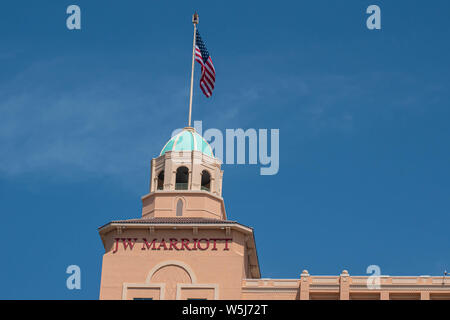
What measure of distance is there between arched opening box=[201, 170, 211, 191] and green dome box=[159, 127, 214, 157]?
199 centimetres

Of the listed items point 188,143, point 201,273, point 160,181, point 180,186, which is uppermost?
point 188,143

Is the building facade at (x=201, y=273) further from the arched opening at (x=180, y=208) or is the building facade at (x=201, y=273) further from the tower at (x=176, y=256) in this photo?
the arched opening at (x=180, y=208)

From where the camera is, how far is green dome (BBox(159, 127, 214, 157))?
99.6m

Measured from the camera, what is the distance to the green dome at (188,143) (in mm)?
99562

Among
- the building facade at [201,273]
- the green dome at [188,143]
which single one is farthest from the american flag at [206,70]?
the building facade at [201,273]

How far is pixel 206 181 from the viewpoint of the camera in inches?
3905

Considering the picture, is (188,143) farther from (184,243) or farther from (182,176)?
(184,243)

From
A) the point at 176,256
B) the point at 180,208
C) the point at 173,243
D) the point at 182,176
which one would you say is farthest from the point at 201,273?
the point at 182,176

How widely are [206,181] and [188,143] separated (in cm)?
362

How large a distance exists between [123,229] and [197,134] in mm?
13519

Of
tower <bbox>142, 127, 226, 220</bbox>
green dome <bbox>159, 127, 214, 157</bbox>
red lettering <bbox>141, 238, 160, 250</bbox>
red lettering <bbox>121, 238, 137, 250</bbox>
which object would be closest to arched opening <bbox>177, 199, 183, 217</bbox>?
tower <bbox>142, 127, 226, 220</bbox>

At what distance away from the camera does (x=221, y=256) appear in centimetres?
9044

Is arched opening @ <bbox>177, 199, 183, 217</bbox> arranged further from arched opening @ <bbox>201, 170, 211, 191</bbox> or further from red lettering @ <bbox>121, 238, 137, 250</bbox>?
red lettering @ <bbox>121, 238, 137, 250</bbox>
